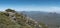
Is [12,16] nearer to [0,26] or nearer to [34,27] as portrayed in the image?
[34,27]

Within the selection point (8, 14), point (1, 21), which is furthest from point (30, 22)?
point (1, 21)

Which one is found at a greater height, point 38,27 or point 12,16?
point 12,16

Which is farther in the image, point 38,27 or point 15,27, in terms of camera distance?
point 38,27

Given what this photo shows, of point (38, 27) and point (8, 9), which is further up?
point (8, 9)

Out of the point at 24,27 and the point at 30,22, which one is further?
the point at 30,22

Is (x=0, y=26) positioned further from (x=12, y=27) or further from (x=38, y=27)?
(x=38, y=27)

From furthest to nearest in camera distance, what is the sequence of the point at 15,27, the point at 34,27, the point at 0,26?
the point at 34,27
the point at 15,27
the point at 0,26

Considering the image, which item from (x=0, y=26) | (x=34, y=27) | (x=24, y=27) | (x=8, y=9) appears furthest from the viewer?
(x=8, y=9)

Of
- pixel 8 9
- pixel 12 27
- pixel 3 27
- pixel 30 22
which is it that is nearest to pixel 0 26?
pixel 3 27

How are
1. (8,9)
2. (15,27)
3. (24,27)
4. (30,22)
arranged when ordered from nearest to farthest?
(15,27) < (24,27) < (30,22) < (8,9)
